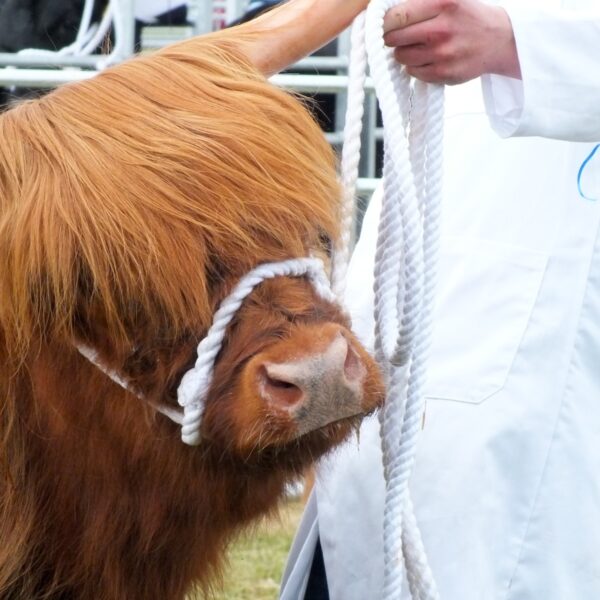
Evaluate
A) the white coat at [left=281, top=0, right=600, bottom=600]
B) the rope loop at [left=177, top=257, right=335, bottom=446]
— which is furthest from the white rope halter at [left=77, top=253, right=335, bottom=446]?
the white coat at [left=281, top=0, right=600, bottom=600]

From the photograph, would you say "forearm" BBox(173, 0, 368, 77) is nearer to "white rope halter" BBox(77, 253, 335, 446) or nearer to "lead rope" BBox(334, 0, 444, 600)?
"lead rope" BBox(334, 0, 444, 600)

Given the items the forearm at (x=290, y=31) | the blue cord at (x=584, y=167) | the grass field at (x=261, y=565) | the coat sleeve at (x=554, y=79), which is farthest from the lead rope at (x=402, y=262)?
the grass field at (x=261, y=565)

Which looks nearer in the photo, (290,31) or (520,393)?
(290,31)

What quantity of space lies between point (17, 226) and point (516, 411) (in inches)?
37.8

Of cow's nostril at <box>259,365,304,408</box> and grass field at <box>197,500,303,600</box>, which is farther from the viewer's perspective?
grass field at <box>197,500,303,600</box>

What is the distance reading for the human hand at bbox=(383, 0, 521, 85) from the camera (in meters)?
1.98

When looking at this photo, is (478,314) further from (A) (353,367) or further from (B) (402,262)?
(A) (353,367)

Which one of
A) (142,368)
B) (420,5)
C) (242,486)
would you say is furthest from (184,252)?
(420,5)

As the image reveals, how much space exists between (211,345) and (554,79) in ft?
2.39

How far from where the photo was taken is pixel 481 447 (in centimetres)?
225

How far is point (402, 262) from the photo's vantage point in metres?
2.13

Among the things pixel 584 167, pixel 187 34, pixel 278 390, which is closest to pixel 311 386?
pixel 278 390

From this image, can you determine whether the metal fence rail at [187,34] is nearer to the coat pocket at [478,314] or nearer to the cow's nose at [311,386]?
the coat pocket at [478,314]

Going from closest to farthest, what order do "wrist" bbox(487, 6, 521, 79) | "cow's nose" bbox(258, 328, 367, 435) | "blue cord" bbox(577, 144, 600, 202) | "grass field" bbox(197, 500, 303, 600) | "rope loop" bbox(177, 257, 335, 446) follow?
"cow's nose" bbox(258, 328, 367, 435) → "rope loop" bbox(177, 257, 335, 446) → "wrist" bbox(487, 6, 521, 79) → "blue cord" bbox(577, 144, 600, 202) → "grass field" bbox(197, 500, 303, 600)
